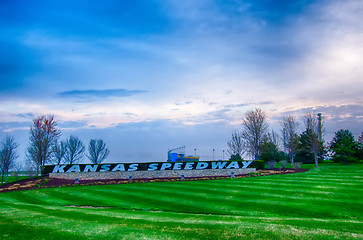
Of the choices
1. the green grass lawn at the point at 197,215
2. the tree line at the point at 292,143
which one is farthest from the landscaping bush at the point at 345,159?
the green grass lawn at the point at 197,215

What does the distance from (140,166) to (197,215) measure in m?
24.4

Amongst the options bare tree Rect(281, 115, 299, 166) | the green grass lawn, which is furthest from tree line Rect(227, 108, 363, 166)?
the green grass lawn

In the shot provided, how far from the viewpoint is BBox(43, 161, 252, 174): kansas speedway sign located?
114 ft

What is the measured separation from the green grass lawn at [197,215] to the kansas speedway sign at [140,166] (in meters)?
11.6

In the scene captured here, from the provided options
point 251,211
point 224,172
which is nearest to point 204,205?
point 251,211

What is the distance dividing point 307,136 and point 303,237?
5127cm

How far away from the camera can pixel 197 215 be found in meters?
12.4

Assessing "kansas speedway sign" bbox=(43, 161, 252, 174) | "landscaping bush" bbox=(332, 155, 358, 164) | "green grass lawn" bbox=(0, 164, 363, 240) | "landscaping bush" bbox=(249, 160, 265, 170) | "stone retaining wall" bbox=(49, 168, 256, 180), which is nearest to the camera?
"green grass lawn" bbox=(0, 164, 363, 240)

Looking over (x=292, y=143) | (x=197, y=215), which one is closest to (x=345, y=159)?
(x=292, y=143)

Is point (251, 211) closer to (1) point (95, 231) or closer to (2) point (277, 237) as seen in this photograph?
(2) point (277, 237)

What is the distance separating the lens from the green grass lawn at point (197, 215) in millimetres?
8141

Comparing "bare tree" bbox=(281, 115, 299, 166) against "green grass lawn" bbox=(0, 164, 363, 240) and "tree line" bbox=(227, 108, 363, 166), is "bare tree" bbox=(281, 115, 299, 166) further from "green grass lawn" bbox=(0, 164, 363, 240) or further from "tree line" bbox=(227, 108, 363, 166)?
"green grass lawn" bbox=(0, 164, 363, 240)

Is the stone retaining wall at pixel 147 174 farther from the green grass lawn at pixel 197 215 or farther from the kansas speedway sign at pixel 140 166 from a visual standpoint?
the green grass lawn at pixel 197 215

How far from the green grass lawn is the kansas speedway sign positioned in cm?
1163
